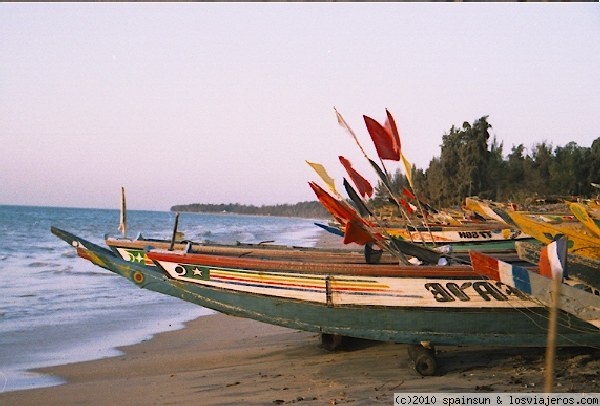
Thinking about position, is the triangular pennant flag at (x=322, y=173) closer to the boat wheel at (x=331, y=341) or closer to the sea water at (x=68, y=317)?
the boat wheel at (x=331, y=341)

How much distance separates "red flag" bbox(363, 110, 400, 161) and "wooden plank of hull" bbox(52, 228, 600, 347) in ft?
5.53

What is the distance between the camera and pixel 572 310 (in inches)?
193

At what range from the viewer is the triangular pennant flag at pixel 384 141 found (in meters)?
7.00

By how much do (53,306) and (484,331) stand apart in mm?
8438

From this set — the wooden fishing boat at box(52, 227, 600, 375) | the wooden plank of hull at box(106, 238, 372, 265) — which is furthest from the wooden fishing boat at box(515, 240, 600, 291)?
the wooden plank of hull at box(106, 238, 372, 265)

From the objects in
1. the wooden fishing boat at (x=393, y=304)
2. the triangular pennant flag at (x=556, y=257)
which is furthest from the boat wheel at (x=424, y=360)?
the triangular pennant flag at (x=556, y=257)

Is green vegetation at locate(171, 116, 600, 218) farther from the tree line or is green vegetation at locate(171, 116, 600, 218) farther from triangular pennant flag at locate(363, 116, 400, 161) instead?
triangular pennant flag at locate(363, 116, 400, 161)

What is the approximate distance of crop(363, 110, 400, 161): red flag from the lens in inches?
275

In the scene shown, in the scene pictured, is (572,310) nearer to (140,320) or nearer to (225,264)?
(225,264)

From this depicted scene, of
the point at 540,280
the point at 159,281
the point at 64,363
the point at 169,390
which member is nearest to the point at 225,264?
the point at 159,281

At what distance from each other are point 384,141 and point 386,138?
4cm

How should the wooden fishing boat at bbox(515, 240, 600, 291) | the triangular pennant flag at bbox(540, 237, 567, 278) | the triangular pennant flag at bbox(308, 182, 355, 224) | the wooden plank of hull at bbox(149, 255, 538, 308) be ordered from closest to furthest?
the triangular pennant flag at bbox(540, 237, 567, 278) → the wooden fishing boat at bbox(515, 240, 600, 291) → the wooden plank of hull at bbox(149, 255, 538, 308) → the triangular pennant flag at bbox(308, 182, 355, 224)

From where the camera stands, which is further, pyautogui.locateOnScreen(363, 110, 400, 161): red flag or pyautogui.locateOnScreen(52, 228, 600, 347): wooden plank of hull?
pyautogui.locateOnScreen(363, 110, 400, 161): red flag

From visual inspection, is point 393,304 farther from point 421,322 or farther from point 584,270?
point 584,270
